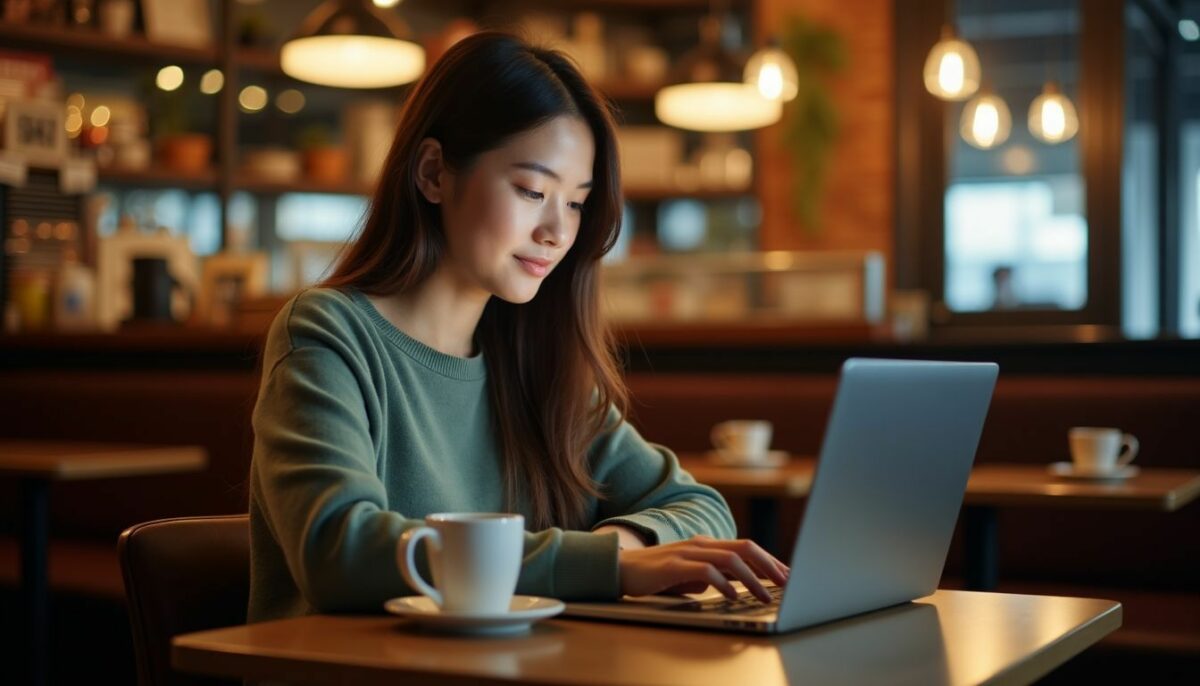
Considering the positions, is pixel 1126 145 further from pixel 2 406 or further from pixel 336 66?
pixel 2 406

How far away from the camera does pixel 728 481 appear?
281 centimetres

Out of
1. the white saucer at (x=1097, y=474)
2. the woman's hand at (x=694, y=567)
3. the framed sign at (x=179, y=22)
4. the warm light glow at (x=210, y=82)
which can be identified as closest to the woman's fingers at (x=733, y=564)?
the woman's hand at (x=694, y=567)

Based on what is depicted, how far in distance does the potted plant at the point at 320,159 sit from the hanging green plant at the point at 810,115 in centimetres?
230

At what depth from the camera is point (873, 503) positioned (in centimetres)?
117

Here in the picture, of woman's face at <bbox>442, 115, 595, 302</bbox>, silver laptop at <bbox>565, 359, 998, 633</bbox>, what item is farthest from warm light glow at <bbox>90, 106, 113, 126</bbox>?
silver laptop at <bbox>565, 359, 998, 633</bbox>

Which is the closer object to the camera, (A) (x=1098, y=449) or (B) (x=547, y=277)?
(B) (x=547, y=277)

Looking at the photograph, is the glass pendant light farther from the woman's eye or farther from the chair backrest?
the chair backrest

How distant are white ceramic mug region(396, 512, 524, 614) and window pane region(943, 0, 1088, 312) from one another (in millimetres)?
6181

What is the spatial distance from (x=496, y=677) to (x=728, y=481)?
1921mm

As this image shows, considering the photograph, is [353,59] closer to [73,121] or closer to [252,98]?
[73,121]

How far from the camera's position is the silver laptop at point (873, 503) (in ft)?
3.55

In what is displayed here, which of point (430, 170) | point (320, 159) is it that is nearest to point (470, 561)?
point (430, 170)

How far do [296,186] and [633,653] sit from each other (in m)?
5.77

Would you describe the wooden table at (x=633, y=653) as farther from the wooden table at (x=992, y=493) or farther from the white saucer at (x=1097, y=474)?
the white saucer at (x=1097, y=474)
